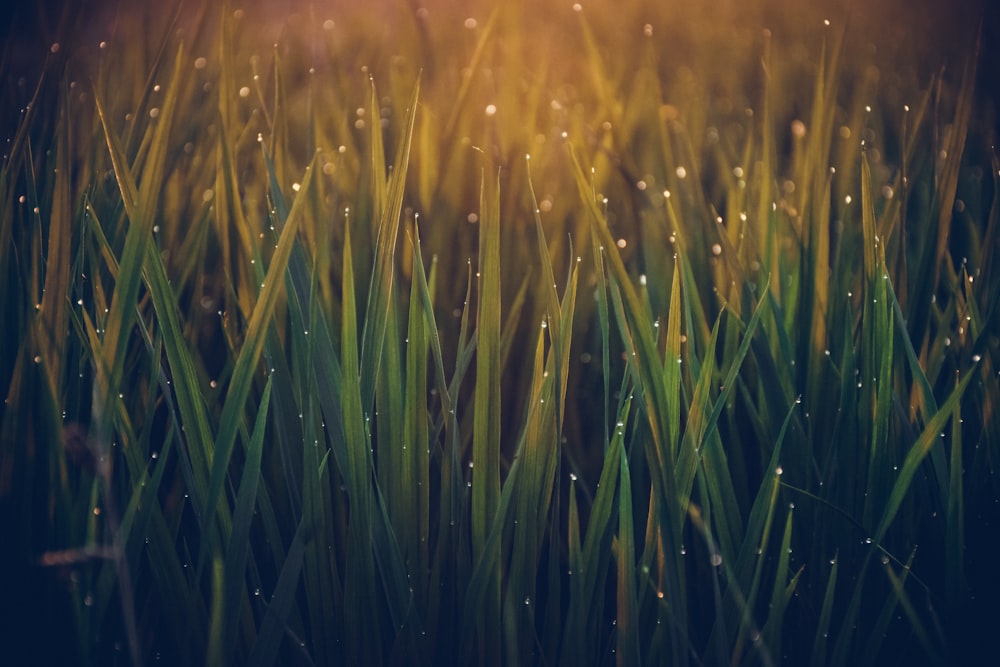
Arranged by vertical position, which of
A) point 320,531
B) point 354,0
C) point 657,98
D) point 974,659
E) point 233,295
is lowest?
point 974,659

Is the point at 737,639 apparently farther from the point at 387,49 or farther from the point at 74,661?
the point at 387,49

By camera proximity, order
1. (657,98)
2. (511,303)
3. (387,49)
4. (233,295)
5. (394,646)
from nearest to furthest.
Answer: (394,646) < (233,295) < (511,303) < (657,98) < (387,49)

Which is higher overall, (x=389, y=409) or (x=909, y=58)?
(x=909, y=58)

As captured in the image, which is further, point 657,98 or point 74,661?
point 657,98

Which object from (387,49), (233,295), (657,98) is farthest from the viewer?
(387,49)

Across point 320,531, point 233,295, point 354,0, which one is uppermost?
point 354,0

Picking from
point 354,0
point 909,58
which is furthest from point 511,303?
point 354,0

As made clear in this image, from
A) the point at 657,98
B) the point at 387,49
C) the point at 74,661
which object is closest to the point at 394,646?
the point at 74,661

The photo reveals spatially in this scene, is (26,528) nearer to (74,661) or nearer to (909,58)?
(74,661)

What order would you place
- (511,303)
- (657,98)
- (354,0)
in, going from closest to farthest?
1. (511,303)
2. (657,98)
3. (354,0)
